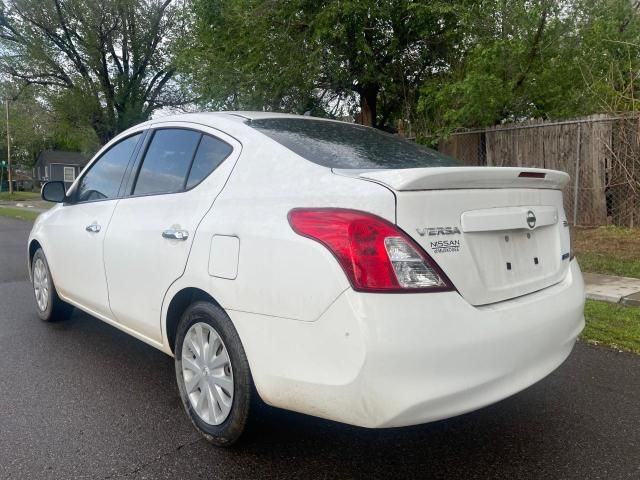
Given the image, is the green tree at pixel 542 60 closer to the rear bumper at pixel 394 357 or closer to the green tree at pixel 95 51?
the rear bumper at pixel 394 357

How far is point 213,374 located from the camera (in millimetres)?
2750

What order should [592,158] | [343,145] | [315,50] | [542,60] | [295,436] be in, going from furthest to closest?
[315,50]
[542,60]
[592,158]
[343,145]
[295,436]

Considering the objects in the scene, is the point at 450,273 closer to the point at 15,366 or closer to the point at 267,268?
the point at 267,268

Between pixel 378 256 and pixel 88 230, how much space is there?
2.55 metres

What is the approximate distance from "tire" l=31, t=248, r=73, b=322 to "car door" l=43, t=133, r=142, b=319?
8.8 inches

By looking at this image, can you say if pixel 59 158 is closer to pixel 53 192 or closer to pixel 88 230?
pixel 53 192

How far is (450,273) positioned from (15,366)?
3220 mm

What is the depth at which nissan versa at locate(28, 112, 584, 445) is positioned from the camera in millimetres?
2146

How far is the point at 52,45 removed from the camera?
24859mm

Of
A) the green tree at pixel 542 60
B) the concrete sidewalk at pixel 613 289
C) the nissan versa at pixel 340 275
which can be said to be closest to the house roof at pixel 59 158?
the green tree at pixel 542 60

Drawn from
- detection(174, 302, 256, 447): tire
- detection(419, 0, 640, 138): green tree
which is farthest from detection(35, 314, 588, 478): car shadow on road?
detection(419, 0, 640, 138): green tree

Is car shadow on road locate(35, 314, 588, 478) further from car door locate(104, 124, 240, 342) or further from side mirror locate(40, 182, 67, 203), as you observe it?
side mirror locate(40, 182, 67, 203)

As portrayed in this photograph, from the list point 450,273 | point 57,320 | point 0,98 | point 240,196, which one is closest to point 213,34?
point 57,320

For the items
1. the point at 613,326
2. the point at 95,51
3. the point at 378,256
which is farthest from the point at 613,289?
the point at 95,51
